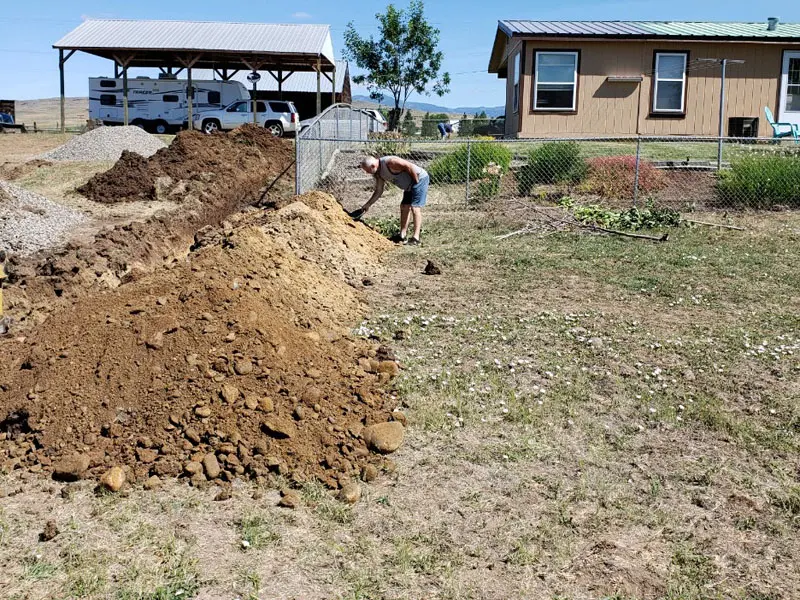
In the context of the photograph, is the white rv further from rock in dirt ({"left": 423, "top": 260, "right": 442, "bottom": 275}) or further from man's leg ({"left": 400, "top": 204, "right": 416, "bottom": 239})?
rock in dirt ({"left": 423, "top": 260, "right": 442, "bottom": 275})

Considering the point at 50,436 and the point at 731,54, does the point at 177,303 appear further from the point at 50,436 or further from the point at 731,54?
the point at 731,54

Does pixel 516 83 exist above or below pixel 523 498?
above

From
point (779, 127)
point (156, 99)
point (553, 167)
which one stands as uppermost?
point (156, 99)

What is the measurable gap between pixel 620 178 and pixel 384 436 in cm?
1100

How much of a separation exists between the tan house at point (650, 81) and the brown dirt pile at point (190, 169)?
6.34 metres

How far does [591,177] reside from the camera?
47.9ft

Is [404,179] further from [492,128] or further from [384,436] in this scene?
[492,128]

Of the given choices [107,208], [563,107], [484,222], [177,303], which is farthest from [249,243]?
[563,107]

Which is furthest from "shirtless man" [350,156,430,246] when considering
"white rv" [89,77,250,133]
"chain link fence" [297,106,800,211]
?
"white rv" [89,77,250,133]

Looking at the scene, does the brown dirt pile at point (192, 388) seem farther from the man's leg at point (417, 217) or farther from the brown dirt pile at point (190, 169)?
the brown dirt pile at point (190, 169)

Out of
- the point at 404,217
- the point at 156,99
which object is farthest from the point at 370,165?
the point at 156,99

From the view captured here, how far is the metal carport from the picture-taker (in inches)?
1196

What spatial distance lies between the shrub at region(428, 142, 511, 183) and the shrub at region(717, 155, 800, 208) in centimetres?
394

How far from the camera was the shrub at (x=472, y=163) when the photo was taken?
A: 49.5ft
